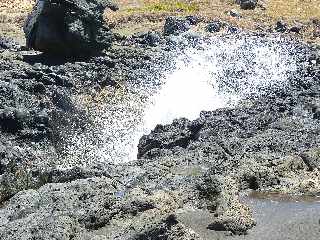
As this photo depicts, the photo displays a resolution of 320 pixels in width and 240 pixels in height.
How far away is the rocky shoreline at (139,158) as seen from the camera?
9.75 meters

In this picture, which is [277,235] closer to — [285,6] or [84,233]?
[84,233]

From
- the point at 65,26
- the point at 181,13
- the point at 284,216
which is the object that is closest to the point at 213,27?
the point at 181,13

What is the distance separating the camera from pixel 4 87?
19656 mm

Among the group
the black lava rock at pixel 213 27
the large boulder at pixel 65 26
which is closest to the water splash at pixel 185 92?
the large boulder at pixel 65 26

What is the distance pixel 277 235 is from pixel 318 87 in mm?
11717

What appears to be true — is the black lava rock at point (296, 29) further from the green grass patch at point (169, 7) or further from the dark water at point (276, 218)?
the dark water at point (276, 218)

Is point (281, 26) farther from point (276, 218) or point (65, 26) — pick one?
point (276, 218)

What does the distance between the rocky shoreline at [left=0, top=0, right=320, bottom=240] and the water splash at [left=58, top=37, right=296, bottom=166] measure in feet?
1.83

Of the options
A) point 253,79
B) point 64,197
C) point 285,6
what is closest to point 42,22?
point 253,79

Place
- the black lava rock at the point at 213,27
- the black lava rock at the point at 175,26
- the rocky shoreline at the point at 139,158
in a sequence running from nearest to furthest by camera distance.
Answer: the rocky shoreline at the point at 139,158
the black lava rock at the point at 175,26
the black lava rock at the point at 213,27

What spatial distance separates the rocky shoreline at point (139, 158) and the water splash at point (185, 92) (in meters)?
0.56

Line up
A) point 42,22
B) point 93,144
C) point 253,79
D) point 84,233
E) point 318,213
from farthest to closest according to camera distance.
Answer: point 253,79 → point 42,22 → point 93,144 → point 318,213 → point 84,233

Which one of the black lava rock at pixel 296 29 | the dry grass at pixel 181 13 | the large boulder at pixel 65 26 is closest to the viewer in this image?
the large boulder at pixel 65 26

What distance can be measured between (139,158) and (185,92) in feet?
33.9
